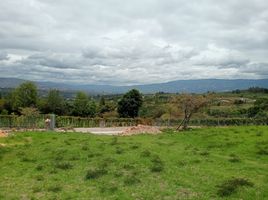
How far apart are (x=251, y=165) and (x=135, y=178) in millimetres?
6413

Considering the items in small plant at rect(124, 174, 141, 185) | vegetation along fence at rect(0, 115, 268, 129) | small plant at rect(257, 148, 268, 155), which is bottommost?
vegetation along fence at rect(0, 115, 268, 129)

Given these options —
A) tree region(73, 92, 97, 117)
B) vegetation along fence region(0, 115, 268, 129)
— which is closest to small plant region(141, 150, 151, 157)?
vegetation along fence region(0, 115, 268, 129)

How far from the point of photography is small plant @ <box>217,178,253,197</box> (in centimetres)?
1322

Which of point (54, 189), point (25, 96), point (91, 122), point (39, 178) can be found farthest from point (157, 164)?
point (25, 96)

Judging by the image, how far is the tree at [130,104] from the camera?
9881cm

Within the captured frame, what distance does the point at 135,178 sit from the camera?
1516cm

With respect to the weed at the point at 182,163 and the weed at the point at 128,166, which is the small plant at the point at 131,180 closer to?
the weed at the point at 128,166

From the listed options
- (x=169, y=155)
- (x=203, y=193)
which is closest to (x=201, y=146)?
(x=169, y=155)

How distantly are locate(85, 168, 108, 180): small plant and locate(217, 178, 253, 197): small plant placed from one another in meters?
4.97

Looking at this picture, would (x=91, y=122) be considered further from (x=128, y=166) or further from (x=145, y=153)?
(x=128, y=166)

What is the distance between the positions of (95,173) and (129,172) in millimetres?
1488

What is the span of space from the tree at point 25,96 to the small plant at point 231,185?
92.7 metres

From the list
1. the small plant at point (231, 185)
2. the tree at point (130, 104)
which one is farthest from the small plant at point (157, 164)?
the tree at point (130, 104)

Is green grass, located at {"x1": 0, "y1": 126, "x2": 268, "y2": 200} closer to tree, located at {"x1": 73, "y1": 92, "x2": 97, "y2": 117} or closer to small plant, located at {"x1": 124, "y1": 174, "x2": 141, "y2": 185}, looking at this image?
small plant, located at {"x1": 124, "y1": 174, "x2": 141, "y2": 185}
